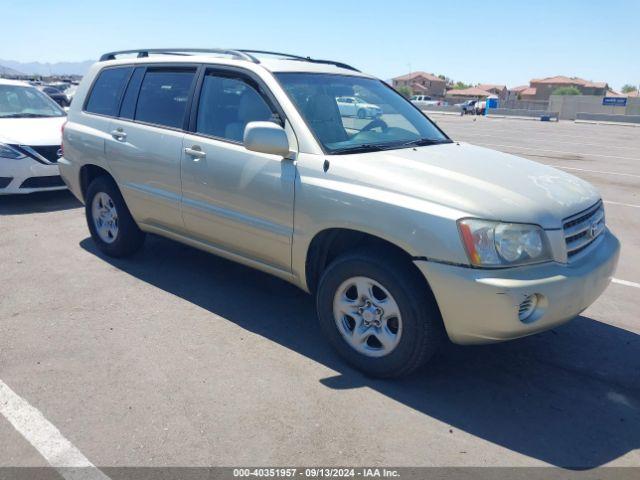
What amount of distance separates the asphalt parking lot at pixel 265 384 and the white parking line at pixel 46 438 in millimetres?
40

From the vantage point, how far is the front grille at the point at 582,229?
3346mm

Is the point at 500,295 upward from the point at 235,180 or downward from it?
downward

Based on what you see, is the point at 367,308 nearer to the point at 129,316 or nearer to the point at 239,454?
the point at 239,454

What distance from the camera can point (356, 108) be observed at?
14.9 feet

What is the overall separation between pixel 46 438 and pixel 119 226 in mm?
2796

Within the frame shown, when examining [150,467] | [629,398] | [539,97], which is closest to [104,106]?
[150,467]

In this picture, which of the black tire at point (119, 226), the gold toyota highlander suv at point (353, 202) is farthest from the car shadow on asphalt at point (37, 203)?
the gold toyota highlander suv at point (353, 202)

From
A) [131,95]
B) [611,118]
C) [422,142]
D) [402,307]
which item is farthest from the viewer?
[611,118]

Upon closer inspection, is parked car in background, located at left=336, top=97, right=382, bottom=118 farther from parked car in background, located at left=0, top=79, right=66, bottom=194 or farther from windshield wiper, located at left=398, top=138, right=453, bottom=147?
parked car in background, located at left=0, top=79, right=66, bottom=194

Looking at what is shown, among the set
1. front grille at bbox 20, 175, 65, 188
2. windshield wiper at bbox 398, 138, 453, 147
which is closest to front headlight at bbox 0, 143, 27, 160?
front grille at bbox 20, 175, 65, 188

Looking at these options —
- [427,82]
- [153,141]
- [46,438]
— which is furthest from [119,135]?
[427,82]

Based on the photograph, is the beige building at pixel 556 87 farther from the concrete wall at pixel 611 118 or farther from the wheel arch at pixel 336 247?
the wheel arch at pixel 336 247

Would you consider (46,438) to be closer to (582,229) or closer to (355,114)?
(355,114)

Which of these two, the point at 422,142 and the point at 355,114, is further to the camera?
the point at 355,114
